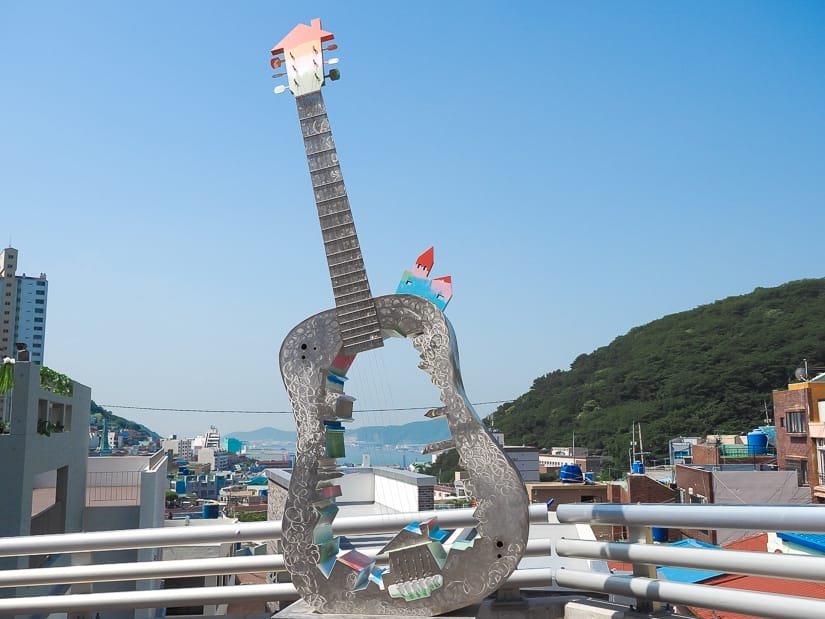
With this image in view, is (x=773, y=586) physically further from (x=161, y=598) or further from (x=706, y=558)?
(x=161, y=598)

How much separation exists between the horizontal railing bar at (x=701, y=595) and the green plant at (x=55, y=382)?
44.1 feet

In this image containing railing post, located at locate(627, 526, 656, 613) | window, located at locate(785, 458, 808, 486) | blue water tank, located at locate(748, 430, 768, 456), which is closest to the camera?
railing post, located at locate(627, 526, 656, 613)

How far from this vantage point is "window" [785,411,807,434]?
2833 centimetres

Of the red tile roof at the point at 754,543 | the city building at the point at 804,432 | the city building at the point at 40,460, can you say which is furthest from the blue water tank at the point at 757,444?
the city building at the point at 40,460

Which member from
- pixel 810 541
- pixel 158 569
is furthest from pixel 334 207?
pixel 810 541

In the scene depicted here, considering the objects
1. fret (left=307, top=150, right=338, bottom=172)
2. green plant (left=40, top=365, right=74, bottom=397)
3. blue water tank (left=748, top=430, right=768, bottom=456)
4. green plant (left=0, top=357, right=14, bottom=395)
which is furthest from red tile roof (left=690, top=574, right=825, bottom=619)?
blue water tank (left=748, top=430, right=768, bottom=456)

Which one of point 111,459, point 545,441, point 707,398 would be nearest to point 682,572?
A: point 111,459

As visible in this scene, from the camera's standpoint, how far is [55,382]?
15914 millimetres

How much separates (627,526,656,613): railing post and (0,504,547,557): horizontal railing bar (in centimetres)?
48

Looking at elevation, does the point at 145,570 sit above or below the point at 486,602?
above

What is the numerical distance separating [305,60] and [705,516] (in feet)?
9.70

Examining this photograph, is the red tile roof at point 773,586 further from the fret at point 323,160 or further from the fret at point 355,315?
the fret at point 323,160

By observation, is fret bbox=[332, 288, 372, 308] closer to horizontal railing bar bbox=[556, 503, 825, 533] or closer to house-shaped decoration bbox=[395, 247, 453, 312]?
house-shaped decoration bbox=[395, 247, 453, 312]

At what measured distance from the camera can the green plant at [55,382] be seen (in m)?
15.2
